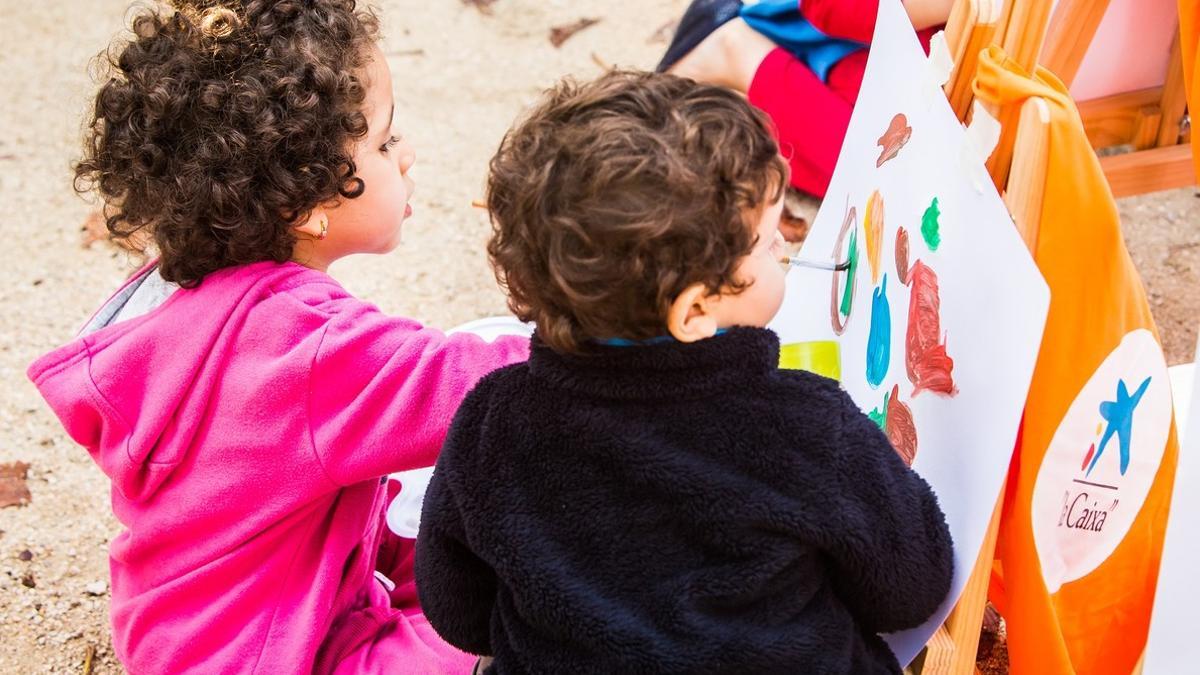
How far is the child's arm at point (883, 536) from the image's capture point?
993 millimetres

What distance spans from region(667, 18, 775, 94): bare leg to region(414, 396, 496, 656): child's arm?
1589 mm

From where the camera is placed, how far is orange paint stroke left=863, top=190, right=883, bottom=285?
1318mm

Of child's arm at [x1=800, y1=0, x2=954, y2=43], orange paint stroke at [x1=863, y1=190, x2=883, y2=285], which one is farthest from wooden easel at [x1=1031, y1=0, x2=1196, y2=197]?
orange paint stroke at [x1=863, y1=190, x2=883, y2=285]

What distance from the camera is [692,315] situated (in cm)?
101

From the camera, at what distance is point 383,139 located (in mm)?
1415

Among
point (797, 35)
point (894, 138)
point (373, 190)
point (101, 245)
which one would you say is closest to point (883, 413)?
point (894, 138)

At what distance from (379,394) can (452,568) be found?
0.20 m

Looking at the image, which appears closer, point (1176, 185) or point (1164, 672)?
point (1164, 672)

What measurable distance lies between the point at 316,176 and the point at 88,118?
314 millimetres

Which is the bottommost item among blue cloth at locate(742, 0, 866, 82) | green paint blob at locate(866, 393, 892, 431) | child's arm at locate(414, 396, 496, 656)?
child's arm at locate(414, 396, 496, 656)

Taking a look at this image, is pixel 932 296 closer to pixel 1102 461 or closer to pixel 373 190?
pixel 1102 461

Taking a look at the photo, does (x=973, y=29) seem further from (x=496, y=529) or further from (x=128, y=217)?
(x=128, y=217)

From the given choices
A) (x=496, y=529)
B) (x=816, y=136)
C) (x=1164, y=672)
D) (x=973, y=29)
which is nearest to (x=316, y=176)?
(x=496, y=529)

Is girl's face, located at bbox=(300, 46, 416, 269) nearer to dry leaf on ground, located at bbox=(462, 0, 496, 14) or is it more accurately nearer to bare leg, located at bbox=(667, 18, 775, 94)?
bare leg, located at bbox=(667, 18, 775, 94)
